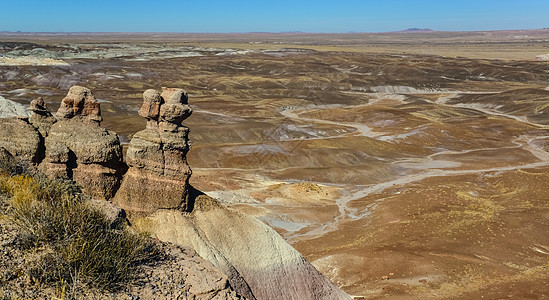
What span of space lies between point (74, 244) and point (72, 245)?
0.12m

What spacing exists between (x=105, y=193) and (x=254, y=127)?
145ft

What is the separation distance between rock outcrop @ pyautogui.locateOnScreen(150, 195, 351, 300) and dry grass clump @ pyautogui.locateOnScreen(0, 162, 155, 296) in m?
3.01

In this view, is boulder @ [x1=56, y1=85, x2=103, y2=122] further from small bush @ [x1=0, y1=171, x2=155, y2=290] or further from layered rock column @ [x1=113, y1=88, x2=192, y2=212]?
small bush @ [x1=0, y1=171, x2=155, y2=290]

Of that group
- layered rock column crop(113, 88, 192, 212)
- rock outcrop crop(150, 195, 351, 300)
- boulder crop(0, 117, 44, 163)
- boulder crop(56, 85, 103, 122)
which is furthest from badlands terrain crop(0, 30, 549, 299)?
boulder crop(0, 117, 44, 163)

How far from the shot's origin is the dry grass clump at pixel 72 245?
609 centimetres

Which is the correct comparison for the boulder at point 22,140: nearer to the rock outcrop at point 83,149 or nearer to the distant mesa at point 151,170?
the distant mesa at point 151,170

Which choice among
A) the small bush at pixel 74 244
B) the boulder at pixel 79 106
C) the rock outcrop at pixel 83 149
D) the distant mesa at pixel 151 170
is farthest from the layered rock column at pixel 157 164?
the small bush at pixel 74 244

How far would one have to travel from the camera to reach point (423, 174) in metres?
41.4

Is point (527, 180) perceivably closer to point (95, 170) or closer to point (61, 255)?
point (95, 170)

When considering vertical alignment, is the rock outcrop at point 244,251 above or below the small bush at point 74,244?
below

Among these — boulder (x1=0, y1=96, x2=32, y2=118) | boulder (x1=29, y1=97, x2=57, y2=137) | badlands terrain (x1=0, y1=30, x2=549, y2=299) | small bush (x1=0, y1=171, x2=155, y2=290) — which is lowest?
badlands terrain (x1=0, y1=30, x2=549, y2=299)

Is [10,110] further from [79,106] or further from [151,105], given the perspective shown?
[151,105]

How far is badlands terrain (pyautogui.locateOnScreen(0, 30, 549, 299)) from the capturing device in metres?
20.0

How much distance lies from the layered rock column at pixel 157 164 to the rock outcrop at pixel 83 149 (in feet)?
1.37
